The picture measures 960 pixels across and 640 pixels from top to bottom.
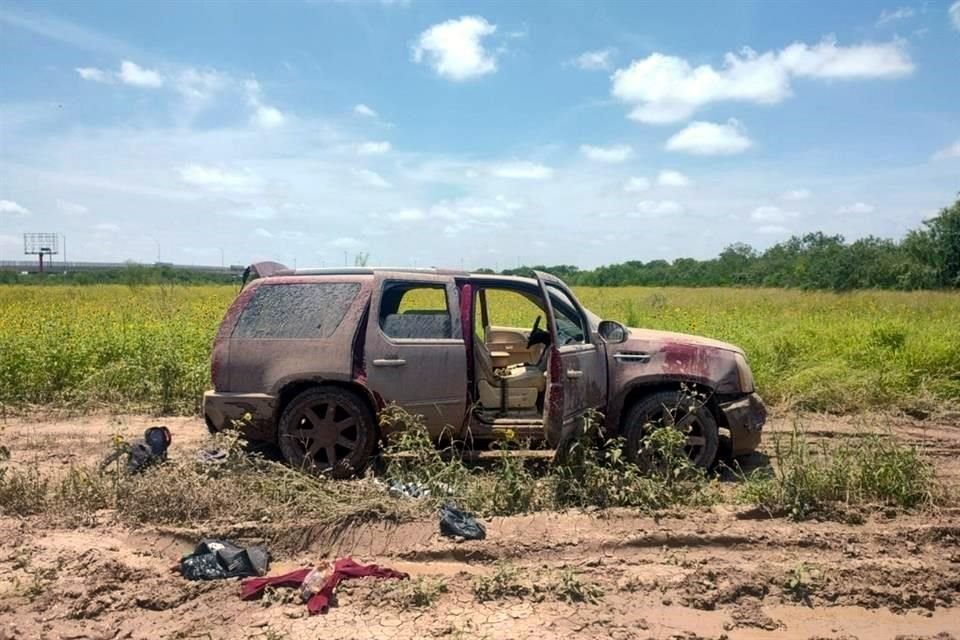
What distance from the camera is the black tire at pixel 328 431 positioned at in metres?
6.14

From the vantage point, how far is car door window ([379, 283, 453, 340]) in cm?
632

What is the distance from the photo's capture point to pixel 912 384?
9789 mm

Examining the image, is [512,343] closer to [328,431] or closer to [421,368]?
[421,368]

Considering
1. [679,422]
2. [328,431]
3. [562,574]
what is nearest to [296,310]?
[328,431]

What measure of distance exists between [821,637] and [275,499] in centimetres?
369

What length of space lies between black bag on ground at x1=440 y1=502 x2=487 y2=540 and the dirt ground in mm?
67

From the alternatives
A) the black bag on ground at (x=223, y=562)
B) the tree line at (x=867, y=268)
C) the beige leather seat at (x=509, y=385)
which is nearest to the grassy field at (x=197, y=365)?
the beige leather seat at (x=509, y=385)

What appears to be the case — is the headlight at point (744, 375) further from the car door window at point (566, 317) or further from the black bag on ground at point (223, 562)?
the black bag on ground at point (223, 562)

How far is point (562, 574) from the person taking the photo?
4.34m

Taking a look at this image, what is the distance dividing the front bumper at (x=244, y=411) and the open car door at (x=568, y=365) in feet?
7.85

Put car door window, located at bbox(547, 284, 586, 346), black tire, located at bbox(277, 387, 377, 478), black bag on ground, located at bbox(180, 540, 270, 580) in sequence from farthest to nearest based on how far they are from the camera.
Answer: car door window, located at bbox(547, 284, 586, 346)
black tire, located at bbox(277, 387, 377, 478)
black bag on ground, located at bbox(180, 540, 270, 580)

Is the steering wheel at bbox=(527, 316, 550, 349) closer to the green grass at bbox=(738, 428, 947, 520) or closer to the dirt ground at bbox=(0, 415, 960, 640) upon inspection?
the dirt ground at bbox=(0, 415, 960, 640)

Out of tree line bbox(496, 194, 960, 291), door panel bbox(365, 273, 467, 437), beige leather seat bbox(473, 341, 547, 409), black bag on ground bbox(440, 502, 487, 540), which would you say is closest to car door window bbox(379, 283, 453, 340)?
door panel bbox(365, 273, 467, 437)

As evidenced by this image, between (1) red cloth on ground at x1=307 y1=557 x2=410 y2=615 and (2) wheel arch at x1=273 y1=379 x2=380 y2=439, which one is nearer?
(1) red cloth on ground at x1=307 y1=557 x2=410 y2=615
